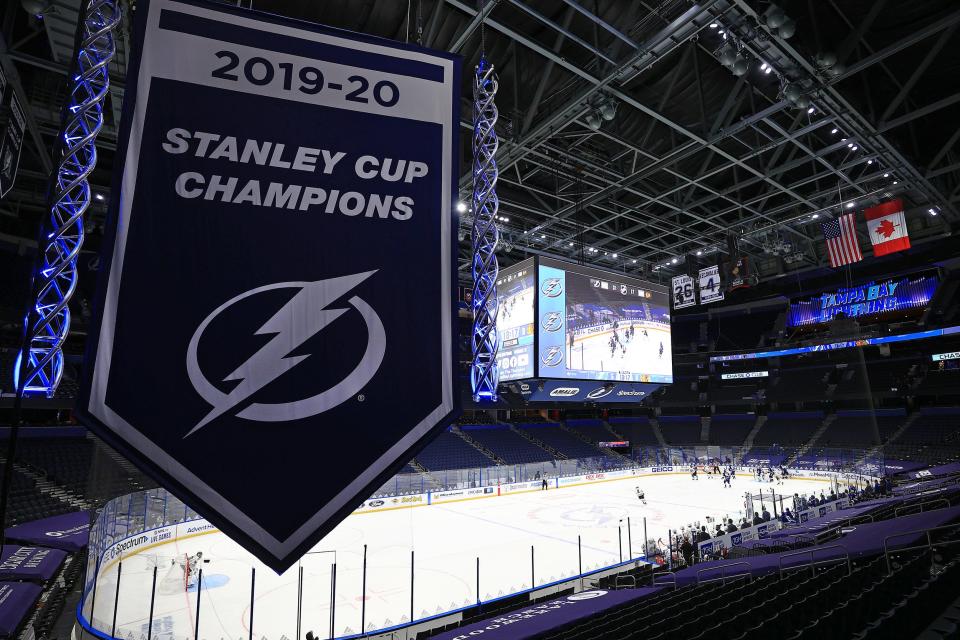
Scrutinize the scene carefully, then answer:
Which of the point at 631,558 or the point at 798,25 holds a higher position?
the point at 798,25

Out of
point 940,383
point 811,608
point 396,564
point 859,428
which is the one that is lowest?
point 396,564

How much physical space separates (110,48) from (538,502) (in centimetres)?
2589

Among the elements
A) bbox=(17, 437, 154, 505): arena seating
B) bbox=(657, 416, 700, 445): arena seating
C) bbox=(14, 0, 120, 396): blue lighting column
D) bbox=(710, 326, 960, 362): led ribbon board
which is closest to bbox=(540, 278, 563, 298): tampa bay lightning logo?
bbox=(14, 0, 120, 396): blue lighting column

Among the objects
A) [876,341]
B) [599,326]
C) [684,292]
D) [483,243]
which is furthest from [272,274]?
[876,341]

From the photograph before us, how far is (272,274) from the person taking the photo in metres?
2.33

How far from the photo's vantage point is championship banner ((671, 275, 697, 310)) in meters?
22.6

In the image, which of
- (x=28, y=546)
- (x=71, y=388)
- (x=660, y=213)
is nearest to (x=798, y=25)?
(x=660, y=213)

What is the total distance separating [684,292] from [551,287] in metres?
11.6

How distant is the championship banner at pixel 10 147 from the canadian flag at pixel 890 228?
24.3 metres

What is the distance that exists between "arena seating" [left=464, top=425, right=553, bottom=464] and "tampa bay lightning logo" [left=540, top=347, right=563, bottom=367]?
24695 millimetres

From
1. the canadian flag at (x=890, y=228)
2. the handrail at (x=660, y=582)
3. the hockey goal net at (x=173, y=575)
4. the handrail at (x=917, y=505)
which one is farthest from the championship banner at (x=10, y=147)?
the canadian flag at (x=890, y=228)

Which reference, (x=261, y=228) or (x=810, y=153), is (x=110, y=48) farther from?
(x=810, y=153)

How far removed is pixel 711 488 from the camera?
30172mm

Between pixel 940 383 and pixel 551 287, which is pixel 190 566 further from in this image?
pixel 940 383
